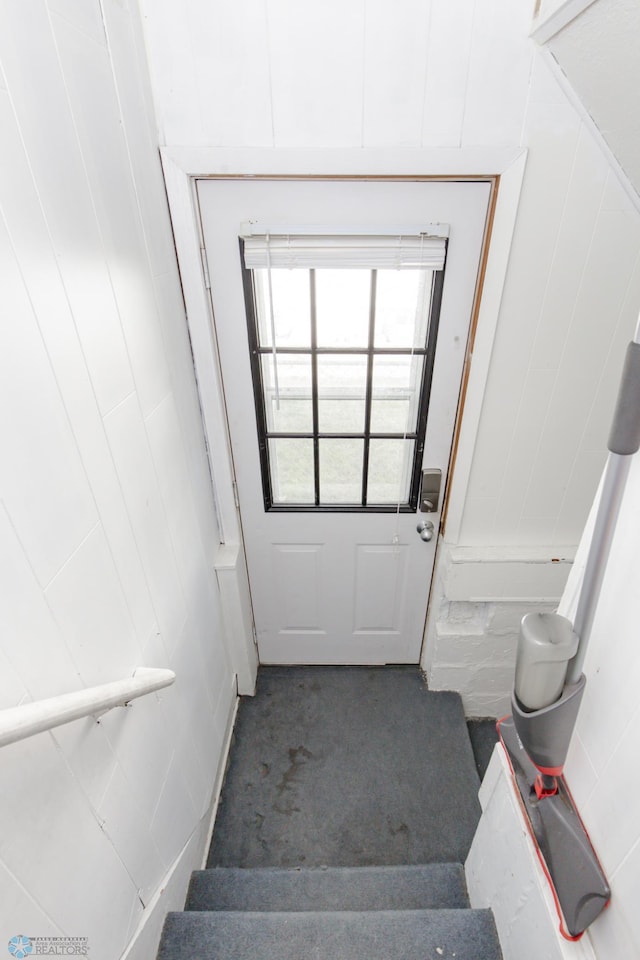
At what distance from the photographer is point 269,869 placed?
58.0 inches

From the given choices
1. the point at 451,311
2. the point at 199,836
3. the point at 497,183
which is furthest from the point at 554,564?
the point at 199,836

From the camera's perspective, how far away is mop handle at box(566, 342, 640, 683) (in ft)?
1.91

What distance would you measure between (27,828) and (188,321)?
1.27 meters

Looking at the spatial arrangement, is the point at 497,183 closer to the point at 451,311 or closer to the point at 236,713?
the point at 451,311

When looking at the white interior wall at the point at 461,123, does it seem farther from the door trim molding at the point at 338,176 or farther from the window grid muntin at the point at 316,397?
the window grid muntin at the point at 316,397

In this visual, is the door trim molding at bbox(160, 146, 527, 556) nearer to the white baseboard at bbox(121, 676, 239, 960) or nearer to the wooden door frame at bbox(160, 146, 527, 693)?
the wooden door frame at bbox(160, 146, 527, 693)

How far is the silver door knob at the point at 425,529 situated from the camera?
70.4 inches

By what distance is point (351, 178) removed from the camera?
1.22 meters

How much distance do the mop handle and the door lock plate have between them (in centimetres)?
101

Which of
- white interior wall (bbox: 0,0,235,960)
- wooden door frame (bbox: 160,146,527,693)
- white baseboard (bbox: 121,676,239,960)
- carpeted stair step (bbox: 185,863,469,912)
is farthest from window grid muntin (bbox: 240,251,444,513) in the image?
carpeted stair step (bbox: 185,863,469,912)

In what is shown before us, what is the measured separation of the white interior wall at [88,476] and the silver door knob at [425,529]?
0.96m

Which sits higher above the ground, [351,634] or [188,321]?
[188,321]

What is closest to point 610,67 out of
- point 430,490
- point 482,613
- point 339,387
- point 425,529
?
point 339,387
